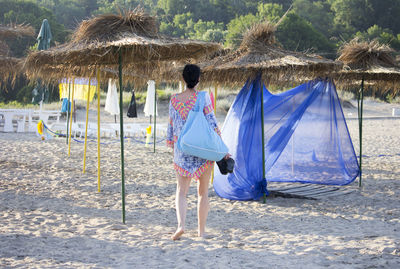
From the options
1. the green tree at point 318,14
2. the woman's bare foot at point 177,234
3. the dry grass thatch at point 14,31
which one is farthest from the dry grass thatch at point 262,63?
the green tree at point 318,14

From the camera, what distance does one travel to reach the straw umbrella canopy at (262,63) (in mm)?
5477

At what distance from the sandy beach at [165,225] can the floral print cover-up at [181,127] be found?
27.2 inches

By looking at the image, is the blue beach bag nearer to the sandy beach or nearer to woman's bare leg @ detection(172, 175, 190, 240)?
woman's bare leg @ detection(172, 175, 190, 240)

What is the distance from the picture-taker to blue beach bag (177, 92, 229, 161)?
11.7ft

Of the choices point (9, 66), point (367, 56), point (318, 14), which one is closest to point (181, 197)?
point (367, 56)

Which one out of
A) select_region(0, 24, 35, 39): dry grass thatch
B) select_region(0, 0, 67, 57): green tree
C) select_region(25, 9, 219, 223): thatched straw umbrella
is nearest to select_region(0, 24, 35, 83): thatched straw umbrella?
select_region(0, 24, 35, 39): dry grass thatch

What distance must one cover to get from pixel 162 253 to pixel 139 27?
99.2 inches

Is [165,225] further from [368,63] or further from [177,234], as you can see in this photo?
[368,63]

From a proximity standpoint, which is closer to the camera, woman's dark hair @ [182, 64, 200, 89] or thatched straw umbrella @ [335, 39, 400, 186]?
woman's dark hair @ [182, 64, 200, 89]

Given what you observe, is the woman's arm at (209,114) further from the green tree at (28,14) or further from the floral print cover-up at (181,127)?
the green tree at (28,14)

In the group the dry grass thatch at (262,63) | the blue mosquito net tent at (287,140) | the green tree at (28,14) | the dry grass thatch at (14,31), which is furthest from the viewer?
the green tree at (28,14)

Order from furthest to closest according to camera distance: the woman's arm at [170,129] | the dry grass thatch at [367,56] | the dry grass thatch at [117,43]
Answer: the dry grass thatch at [367,56] → the dry grass thatch at [117,43] → the woman's arm at [170,129]

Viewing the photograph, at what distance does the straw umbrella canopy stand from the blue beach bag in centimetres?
200

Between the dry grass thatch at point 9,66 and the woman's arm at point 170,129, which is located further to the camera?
the dry grass thatch at point 9,66
